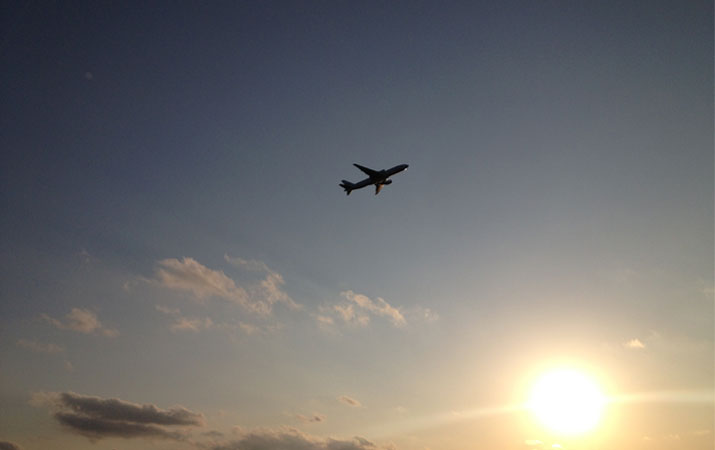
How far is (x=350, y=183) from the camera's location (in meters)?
182

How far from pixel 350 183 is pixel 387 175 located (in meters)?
19.9

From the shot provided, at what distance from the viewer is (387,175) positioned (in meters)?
171

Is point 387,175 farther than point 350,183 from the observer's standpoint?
No
